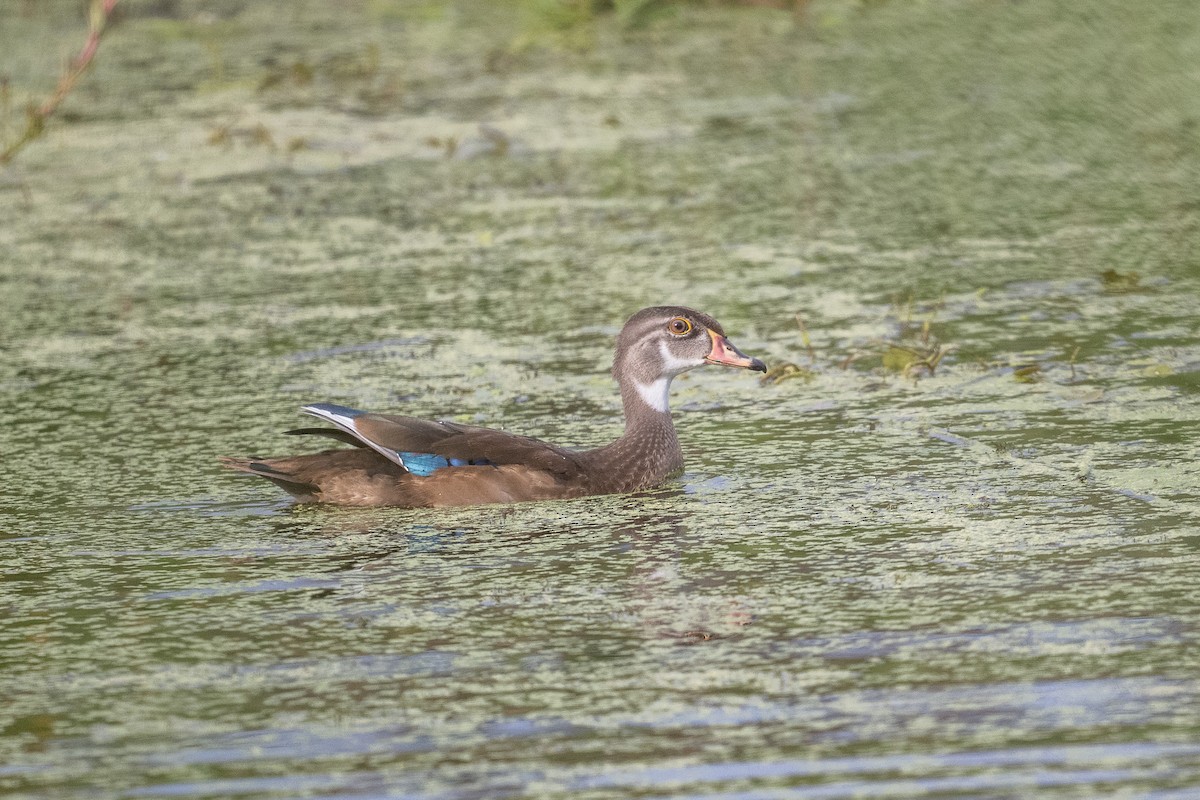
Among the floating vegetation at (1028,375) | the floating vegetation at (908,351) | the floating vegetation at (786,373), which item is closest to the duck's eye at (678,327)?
the floating vegetation at (786,373)

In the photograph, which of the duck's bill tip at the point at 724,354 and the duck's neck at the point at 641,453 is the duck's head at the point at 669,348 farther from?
the duck's neck at the point at 641,453

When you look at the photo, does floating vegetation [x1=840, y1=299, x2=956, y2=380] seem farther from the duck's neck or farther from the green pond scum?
the duck's neck

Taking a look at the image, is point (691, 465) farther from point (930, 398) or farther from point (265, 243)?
point (265, 243)

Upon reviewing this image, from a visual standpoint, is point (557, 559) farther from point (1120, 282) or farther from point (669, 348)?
point (1120, 282)

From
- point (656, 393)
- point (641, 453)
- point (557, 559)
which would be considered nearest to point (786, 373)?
point (656, 393)

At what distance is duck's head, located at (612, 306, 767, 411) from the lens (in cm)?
670

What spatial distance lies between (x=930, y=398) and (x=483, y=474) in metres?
1.74

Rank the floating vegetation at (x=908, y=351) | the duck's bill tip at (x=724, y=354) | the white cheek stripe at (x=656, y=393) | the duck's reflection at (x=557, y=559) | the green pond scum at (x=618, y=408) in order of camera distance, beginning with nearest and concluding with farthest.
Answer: the green pond scum at (x=618, y=408), the duck's reflection at (x=557, y=559), the white cheek stripe at (x=656, y=393), the duck's bill tip at (x=724, y=354), the floating vegetation at (x=908, y=351)

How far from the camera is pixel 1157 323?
297 inches

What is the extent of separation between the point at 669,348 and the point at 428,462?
1.05 m

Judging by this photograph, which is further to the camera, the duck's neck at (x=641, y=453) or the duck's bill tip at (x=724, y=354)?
the duck's bill tip at (x=724, y=354)

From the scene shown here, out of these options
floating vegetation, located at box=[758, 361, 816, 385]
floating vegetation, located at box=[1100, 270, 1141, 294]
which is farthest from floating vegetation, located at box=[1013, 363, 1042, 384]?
floating vegetation, located at box=[1100, 270, 1141, 294]

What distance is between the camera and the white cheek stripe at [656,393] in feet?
21.7

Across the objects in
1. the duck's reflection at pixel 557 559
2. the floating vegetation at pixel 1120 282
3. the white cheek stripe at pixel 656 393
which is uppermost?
the floating vegetation at pixel 1120 282
